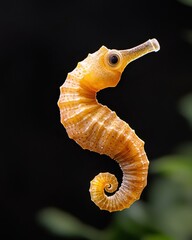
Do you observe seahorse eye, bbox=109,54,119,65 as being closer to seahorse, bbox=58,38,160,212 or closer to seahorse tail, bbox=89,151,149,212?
seahorse, bbox=58,38,160,212

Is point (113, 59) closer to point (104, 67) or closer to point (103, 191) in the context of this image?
point (104, 67)

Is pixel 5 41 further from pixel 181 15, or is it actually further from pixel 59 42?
pixel 181 15

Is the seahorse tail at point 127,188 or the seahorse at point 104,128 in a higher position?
the seahorse at point 104,128

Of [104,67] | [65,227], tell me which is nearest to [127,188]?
[104,67]

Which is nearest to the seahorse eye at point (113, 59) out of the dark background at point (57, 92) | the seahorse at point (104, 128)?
the seahorse at point (104, 128)

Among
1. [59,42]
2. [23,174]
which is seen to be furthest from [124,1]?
[23,174]

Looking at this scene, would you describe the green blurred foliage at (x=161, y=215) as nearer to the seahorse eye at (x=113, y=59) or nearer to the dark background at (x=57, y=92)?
the dark background at (x=57, y=92)
